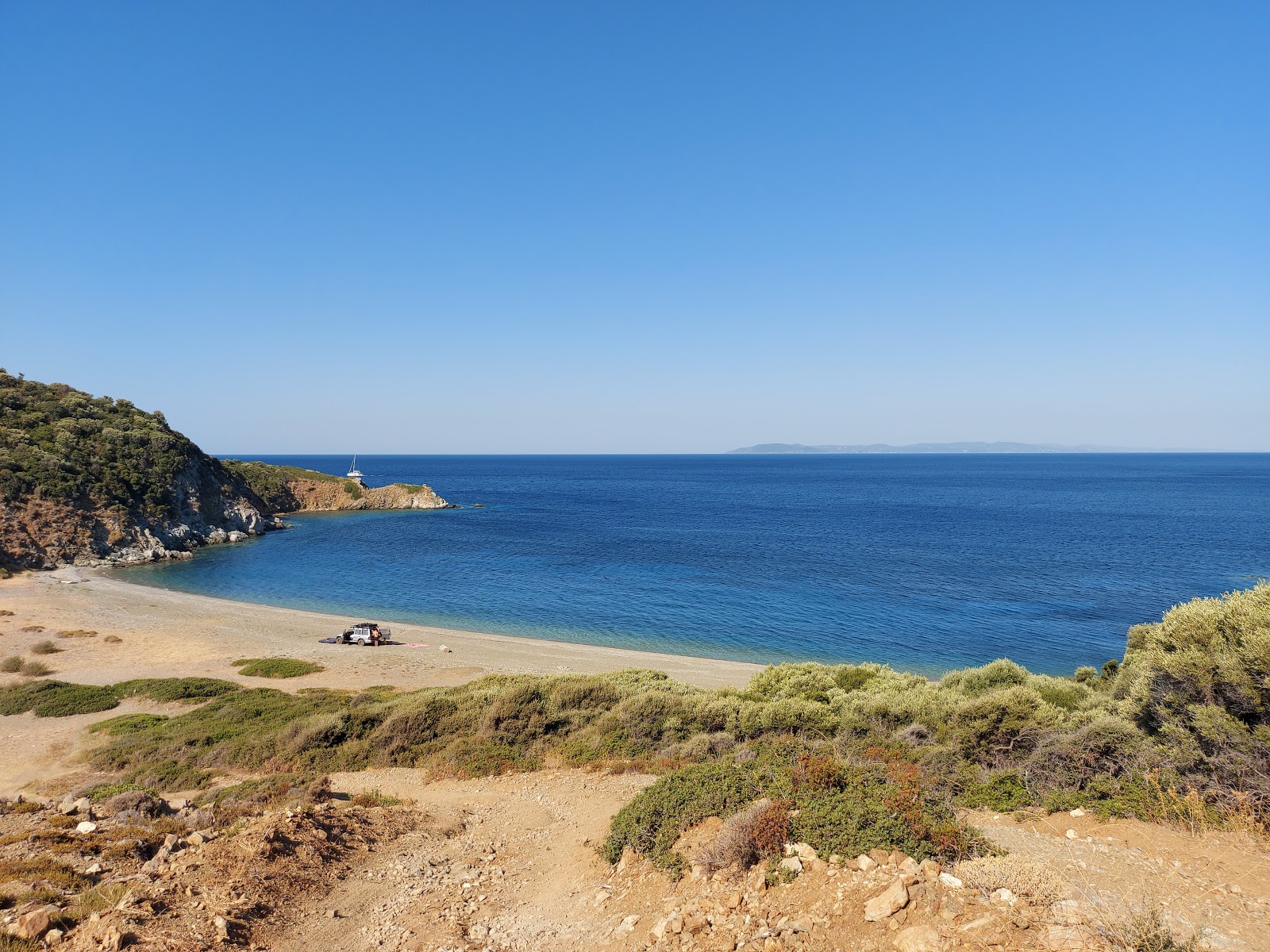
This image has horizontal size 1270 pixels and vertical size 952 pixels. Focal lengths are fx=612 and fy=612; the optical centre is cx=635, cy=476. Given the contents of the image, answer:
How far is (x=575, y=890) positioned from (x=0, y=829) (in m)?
10.0

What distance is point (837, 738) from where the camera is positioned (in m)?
15.1

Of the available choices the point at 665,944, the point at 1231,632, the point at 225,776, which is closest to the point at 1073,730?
the point at 1231,632

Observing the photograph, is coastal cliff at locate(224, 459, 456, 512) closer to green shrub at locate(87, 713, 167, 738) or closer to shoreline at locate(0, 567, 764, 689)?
shoreline at locate(0, 567, 764, 689)

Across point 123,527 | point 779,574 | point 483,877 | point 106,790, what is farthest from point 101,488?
point 483,877

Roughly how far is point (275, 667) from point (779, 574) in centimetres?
3887

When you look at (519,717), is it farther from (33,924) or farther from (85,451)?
(85,451)

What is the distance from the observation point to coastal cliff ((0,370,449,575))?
177 ft

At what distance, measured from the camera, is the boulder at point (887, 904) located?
23.2 ft

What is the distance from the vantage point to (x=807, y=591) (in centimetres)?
4725

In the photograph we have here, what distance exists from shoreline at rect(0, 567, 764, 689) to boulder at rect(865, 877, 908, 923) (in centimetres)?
1951

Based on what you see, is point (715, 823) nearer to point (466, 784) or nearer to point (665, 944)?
point (665, 944)

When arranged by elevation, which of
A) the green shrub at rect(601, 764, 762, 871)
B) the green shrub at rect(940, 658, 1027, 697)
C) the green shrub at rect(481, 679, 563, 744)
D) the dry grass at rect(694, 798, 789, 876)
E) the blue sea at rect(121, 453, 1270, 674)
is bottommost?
the blue sea at rect(121, 453, 1270, 674)

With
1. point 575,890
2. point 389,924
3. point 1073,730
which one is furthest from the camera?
point 1073,730

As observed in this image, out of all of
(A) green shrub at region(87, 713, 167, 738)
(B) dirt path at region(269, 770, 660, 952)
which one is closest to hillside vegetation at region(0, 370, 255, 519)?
(A) green shrub at region(87, 713, 167, 738)
